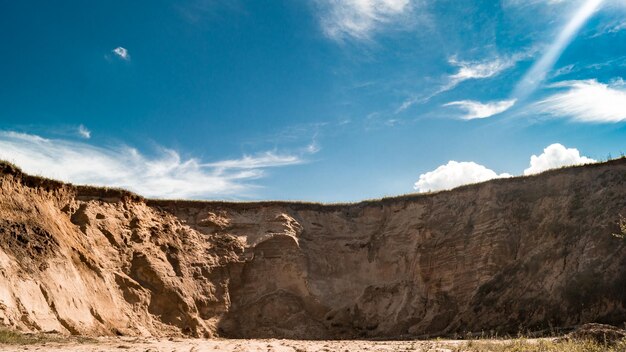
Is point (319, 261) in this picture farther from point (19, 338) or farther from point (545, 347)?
point (545, 347)

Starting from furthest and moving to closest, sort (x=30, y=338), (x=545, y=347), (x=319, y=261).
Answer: (x=319, y=261) < (x=30, y=338) < (x=545, y=347)

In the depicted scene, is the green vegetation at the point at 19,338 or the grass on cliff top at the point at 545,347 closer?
the grass on cliff top at the point at 545,347

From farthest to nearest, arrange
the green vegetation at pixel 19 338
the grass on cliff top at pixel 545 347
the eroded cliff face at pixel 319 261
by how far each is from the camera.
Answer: the eroded cliff face at pixel 319 261 → the green vegetation at pixel 19 338 → the grass on cliff top at pixel 545 347

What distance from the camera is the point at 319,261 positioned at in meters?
31.3

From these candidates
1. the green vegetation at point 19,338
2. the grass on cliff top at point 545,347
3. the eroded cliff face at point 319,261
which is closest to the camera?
the grass on cliff top at point 545,347

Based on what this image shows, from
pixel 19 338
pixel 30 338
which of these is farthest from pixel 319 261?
pixel 19 338

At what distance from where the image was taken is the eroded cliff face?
842 inches

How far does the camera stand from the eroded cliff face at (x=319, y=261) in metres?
21.4

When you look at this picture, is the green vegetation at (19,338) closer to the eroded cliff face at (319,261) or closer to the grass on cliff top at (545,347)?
the eroded cliff face at (319,261)

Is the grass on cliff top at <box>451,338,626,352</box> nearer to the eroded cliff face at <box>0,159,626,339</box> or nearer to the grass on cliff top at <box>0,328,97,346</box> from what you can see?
the eroded cliff face at <box>0,159,626,339</box>

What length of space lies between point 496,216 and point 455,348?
1501 centimetres

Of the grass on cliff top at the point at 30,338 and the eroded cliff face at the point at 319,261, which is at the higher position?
the eroded cliff face at the point at 319,261

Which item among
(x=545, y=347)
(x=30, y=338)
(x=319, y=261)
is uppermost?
(x=319, y=261)

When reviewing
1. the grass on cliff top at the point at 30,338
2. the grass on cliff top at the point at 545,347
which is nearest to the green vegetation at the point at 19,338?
the grass on cliff top at the point at 30,338
